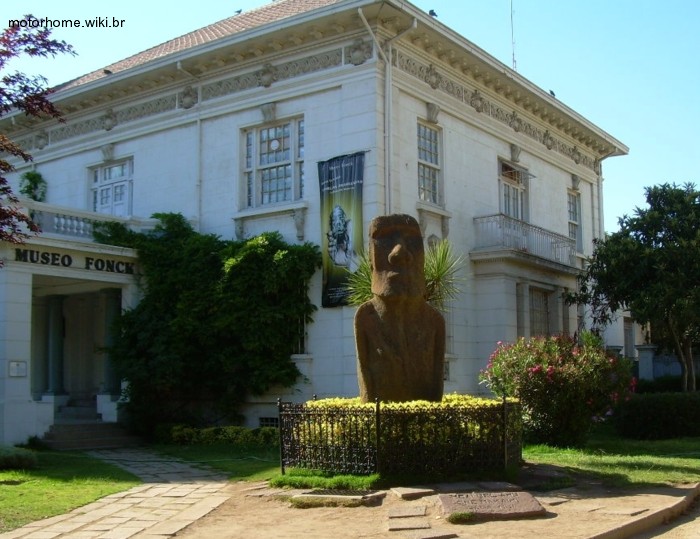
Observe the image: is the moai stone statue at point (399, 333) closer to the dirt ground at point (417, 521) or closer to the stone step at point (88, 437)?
the dirt ground at point (417, 521)

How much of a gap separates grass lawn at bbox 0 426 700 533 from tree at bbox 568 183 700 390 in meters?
3.30

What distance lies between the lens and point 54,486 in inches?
429

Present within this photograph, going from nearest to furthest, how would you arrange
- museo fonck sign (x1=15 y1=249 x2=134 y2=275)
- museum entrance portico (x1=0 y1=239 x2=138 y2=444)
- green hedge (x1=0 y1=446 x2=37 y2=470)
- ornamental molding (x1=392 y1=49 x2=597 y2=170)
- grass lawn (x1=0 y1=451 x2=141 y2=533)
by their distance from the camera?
grass lawn (x1=0 y1=451 x2=141 y2=533) < green hedge (x1=0 y1=446 x2=37 y2=470) < museum entrance portico (x1=0 y1=239 x2=138 y2=444) < museo fonck sign (x1=15 y1=249 x2=134 y2=275) < ornamental molding (x1=392 y1=49 x2=597 y2=170)

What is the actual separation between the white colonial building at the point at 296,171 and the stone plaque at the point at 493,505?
8.52 meters

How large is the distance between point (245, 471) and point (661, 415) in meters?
9.30

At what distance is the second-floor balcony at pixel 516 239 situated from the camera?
787 inches

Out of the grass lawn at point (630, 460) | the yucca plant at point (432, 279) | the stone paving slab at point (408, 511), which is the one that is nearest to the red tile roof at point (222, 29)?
the yucca plant at point (432, 279)

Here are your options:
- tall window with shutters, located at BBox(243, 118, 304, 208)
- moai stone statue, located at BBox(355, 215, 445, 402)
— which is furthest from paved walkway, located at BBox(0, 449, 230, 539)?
tall window with shutters, located at BBox(243, 118, 304, 208)

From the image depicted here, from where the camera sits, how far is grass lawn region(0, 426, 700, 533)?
945 centimetres

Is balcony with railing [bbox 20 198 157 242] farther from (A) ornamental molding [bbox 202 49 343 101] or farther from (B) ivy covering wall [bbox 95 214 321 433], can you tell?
(A) ornamental molding [bbox 202 49 343 101]

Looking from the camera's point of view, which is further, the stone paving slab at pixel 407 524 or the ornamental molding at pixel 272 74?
the ornamental molding at pixel 272 74

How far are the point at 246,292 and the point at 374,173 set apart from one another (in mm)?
3698

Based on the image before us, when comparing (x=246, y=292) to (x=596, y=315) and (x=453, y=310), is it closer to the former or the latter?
(x=453, y=310)

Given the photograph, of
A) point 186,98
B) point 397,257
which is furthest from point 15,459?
point 186,98
